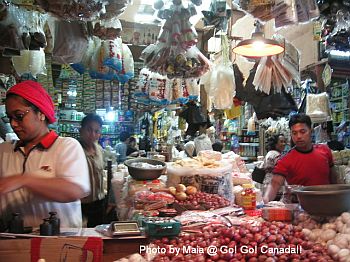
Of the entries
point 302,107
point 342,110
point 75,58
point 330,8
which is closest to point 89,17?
point 75,58

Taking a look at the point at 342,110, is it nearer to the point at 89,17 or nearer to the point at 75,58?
the point at 75,58

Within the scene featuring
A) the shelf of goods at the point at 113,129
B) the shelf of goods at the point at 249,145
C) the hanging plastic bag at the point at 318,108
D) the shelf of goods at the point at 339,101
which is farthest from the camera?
the shelf of goods at the point at 113,129

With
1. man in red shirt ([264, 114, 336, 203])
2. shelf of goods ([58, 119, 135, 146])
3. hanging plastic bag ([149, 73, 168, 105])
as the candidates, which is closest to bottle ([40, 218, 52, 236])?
man in red shirt ([264, 114, 336, 203])

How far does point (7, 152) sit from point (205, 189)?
152cm

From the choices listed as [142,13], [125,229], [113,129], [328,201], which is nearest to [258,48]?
[328,201]

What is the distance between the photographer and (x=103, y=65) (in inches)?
174

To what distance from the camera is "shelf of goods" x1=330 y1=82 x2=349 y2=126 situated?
7.43 m

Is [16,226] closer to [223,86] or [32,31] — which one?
[32,31]

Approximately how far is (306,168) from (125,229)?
89.8 inches

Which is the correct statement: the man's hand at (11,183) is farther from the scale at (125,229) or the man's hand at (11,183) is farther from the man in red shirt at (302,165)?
the man in red shirt at (302,165)

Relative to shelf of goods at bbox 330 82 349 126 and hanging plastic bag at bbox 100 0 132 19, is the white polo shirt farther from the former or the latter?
shelf of goods at bbox 330 82 349 126

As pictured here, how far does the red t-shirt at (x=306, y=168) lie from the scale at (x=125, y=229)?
2.16 m

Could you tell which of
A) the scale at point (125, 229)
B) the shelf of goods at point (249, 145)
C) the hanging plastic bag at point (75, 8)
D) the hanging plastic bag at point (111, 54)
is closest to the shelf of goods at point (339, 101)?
the shelf of goods at point (249, 145)

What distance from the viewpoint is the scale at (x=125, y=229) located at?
1.78 metres
